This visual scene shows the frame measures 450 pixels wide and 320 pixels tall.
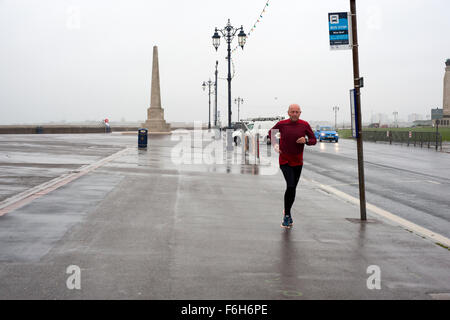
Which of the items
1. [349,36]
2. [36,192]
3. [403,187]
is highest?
[349,36]

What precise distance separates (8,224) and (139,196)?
352 cm

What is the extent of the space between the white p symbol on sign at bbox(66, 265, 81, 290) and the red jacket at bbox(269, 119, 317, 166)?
3.64 meters

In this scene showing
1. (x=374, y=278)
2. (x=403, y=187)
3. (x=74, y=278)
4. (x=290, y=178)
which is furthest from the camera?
(x=403, y=187)

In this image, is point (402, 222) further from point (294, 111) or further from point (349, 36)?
point (349, 36)

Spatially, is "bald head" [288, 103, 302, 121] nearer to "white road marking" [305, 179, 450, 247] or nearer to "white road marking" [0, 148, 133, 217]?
"white road marking" [305, 179, 450, 247]

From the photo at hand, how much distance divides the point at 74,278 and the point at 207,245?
1994 mm

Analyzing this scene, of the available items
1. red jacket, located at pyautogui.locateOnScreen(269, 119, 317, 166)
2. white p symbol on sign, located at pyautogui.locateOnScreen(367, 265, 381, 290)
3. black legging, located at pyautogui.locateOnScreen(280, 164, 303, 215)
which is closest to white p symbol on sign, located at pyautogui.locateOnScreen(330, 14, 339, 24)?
red jacket, located at pyautogui.locateOnScreen(269, 119, 317, 166)

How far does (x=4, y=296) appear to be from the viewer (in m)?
4.35

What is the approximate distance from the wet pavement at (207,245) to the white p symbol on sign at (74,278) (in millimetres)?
74

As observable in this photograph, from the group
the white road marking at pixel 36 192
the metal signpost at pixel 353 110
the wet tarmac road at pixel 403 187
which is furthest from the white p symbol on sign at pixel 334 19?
the white road marking at pixel 36 192

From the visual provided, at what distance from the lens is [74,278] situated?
4.89 m

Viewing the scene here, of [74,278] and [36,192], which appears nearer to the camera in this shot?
[74,278]

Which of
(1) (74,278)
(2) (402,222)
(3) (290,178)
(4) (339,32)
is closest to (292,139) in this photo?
(3) (290,178)

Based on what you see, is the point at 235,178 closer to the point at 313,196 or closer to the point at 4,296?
the point at 313,196
